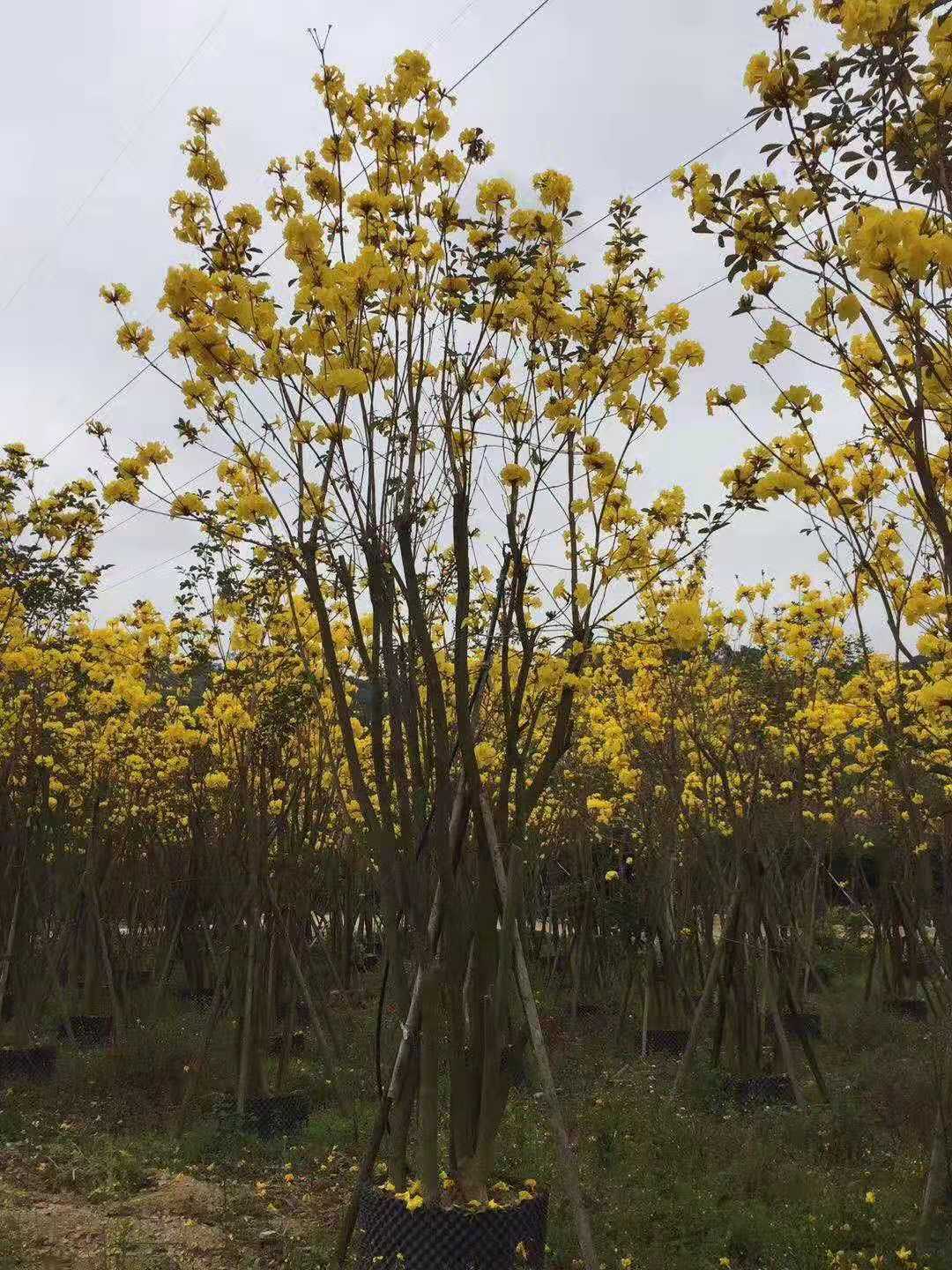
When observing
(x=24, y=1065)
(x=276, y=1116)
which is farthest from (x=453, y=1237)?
(x=24, y=1065)

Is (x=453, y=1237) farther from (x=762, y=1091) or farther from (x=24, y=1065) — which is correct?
(x=24, y=1065)

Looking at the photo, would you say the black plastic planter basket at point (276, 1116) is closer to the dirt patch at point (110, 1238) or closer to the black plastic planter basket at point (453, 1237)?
the dirt patch at point (110, 1238)

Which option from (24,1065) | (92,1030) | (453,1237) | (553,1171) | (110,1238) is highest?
(92,1030)

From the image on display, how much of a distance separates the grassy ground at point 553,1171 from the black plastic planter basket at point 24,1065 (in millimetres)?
107

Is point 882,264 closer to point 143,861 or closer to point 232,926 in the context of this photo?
point 232,926

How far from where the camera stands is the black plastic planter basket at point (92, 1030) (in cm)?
866

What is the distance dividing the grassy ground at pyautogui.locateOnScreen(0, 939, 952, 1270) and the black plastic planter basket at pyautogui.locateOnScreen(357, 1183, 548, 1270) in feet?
2.74

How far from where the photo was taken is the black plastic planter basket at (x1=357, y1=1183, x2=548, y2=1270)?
341cm

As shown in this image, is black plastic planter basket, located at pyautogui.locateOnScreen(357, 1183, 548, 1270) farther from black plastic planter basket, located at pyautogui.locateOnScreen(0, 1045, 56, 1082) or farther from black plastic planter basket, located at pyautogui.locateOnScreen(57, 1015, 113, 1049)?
black plastic planter basket, located at pyautogui.locateOnScreen(57, 1015, 113, 1049)

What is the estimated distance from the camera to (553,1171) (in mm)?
5148

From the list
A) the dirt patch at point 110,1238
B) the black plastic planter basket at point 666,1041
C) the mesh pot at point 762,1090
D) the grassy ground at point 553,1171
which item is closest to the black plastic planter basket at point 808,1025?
the grassy ground at point 553,1171

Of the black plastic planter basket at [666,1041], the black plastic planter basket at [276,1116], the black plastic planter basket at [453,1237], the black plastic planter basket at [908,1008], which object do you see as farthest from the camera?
the black plastic planter basket at [908,1008]

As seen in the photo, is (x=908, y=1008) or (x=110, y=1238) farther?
(x=908, y=1008)

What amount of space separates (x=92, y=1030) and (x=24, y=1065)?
1451mm
